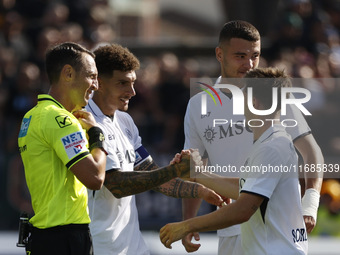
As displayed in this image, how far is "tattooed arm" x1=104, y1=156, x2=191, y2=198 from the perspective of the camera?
19.1ft

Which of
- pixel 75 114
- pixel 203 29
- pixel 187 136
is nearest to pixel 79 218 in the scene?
pixel 75 114

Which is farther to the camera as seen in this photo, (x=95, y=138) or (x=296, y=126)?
(x=296, y=126)

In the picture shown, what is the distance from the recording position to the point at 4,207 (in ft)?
37.2

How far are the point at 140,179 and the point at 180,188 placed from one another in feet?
1.61

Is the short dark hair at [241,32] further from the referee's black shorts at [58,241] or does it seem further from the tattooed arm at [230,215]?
the referee's black shorts at [58,241]

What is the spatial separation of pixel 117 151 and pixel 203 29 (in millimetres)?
47545

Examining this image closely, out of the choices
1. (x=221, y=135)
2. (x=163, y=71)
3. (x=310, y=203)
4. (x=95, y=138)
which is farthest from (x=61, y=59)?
(x=163, y=71)

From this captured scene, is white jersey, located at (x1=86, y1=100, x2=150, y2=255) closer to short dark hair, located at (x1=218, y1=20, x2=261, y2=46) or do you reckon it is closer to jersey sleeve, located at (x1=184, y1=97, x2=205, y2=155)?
jersey sleeve, located at (x1=184, y1=97, x2=205, y2=155)

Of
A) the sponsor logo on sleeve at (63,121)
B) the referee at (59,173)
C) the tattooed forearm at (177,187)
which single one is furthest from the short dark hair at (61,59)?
the tattooed forearm at (177,187)

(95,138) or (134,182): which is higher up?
(95,138)

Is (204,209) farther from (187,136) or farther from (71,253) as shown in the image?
(71,253)

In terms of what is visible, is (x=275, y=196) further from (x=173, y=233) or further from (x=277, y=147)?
(x=173, y=233)

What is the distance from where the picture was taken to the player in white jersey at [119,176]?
5863 millimetres

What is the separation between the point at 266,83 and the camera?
5.11 metres
